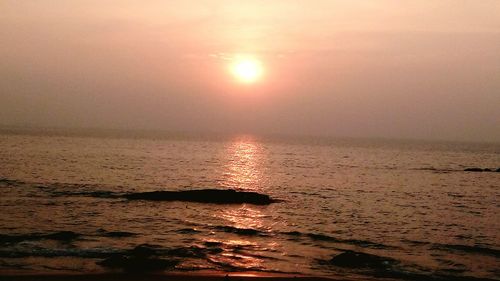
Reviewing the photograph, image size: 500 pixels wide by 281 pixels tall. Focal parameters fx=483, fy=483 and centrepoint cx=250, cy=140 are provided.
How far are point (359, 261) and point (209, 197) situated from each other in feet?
66.4

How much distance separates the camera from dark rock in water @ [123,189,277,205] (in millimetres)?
37750

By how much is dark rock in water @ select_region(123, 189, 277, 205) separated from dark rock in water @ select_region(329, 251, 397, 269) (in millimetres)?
18287

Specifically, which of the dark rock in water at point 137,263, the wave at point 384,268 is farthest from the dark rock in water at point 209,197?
the dark rock in water at point 137,263

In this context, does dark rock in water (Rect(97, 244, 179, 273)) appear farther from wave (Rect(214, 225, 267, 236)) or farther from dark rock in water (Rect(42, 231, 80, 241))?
wave (Rect(214, 225, 267, 236))

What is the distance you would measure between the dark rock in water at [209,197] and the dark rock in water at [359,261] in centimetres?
1829

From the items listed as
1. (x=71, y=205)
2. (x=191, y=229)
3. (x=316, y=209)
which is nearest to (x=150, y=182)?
(x=71, y=205)

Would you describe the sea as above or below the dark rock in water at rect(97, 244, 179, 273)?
below

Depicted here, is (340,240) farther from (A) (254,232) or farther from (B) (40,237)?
(B) (40,237)

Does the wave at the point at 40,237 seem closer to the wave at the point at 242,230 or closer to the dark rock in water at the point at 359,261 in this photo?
the wave at the point at 242,230

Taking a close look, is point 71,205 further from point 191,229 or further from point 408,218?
point 408,218

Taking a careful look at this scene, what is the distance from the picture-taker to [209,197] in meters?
38.2

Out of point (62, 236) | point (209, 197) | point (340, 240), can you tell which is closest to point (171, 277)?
point (62, 236)

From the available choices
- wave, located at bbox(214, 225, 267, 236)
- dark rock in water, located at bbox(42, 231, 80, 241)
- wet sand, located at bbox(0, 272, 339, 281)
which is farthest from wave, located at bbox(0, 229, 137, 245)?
wet sand, located at bbox(0, 272, 339, 281)

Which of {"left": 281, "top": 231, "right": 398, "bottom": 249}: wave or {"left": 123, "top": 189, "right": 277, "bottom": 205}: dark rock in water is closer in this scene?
{"left": 281, "top": 231, "right": 398, "bottom": 249}: wave
